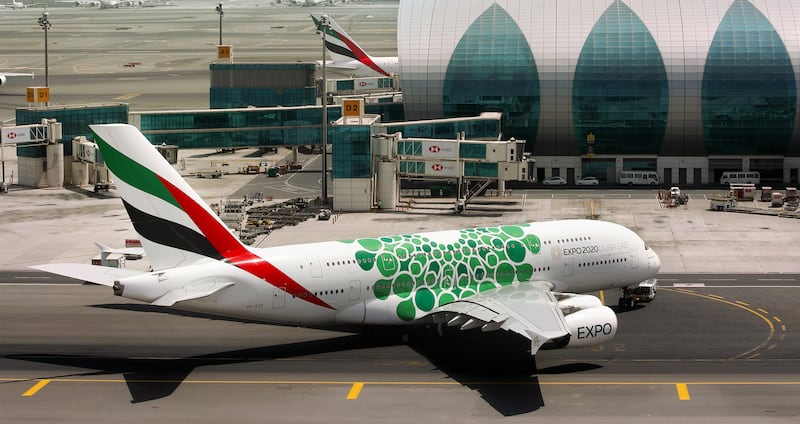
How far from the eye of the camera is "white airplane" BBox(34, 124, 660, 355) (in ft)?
192

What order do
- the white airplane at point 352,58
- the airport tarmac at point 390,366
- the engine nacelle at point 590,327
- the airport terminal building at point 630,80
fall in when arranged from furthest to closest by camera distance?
the white airplane at point 352,58
the airport terminal building at point 630,80
the engine nacelle at point 590,327
the airport tarmac at point 390,366

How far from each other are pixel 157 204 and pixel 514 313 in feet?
57.8

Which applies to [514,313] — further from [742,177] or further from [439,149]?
[742,177]

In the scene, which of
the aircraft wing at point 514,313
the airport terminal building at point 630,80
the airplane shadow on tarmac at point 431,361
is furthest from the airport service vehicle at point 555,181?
the aircraft wing at point 514,313

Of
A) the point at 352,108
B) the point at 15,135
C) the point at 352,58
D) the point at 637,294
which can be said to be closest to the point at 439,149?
the point at 352,108

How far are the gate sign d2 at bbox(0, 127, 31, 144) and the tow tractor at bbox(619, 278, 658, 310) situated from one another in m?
76.5

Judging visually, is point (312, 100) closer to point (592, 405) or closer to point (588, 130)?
point (588, 130)

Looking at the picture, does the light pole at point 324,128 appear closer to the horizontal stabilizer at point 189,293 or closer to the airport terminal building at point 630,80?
the airport terminal building at point 630,80

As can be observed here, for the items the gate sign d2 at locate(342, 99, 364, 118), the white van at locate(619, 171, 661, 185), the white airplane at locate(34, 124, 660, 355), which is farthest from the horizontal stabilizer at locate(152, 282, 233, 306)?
the white van at locate(619, 171, 661, 185)

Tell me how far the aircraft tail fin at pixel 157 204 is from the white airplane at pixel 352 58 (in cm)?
11841

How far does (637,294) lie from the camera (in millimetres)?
76938

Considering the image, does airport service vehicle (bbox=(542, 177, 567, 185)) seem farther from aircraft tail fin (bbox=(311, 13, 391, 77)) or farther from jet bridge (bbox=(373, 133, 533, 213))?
aircraft tail fin (bbox=(311, 13, 391, 77))

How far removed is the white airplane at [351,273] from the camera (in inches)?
2307

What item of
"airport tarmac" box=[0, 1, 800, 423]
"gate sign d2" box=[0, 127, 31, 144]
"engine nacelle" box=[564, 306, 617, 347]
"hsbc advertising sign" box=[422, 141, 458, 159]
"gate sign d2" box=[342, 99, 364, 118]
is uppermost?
"gate sign d2" box=[342, 99, 364, 118]
